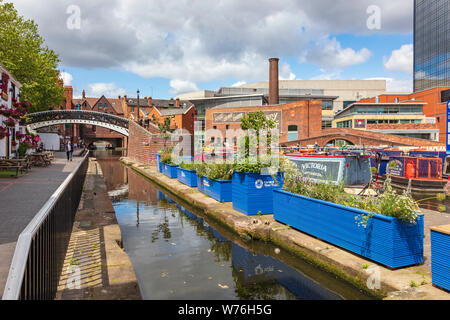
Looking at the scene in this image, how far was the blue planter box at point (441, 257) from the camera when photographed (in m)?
4.14

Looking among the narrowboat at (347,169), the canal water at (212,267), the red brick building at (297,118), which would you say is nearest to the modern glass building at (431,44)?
the red brick building at (297,118)

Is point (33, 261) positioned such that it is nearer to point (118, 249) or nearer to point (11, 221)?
point (118, 249)

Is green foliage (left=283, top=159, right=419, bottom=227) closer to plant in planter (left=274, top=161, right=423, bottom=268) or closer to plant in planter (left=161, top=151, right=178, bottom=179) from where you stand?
plant in planter (left=274, top=161, right=423, bottom=268)

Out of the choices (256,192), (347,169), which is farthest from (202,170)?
(347,169)

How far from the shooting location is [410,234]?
4965 mm

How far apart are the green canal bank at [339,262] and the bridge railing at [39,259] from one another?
410 cm

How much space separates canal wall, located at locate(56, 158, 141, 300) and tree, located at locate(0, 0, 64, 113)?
26.4m

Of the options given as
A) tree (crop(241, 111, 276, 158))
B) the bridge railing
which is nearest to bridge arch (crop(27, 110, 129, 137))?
tree (crop(241, 111, 276, 158))

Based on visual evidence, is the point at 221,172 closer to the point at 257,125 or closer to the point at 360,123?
the point at 257,125

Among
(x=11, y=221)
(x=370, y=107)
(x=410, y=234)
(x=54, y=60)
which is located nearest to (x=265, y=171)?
(x=410, y=234)

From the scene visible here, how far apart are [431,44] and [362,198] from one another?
90.2 metres

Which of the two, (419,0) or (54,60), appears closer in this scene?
(54,60)

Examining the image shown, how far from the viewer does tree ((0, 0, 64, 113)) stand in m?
27.9

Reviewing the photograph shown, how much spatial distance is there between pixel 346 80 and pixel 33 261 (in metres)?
98.2
